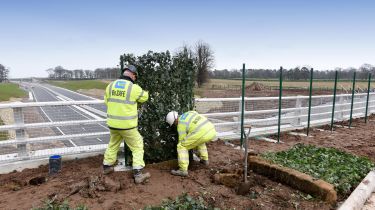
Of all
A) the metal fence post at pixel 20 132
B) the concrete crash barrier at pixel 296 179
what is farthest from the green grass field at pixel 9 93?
the concrete crash barrier at pixel 296 179

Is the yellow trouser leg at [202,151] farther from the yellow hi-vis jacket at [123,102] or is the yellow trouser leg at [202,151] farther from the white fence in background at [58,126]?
the white fence in background at [58,126]

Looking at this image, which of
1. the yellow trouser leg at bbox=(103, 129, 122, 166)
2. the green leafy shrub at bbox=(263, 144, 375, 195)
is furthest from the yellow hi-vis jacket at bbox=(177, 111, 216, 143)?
the green leafy shrub at bbox=(263, 144, 375, 195)

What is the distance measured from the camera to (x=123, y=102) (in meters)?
4.22

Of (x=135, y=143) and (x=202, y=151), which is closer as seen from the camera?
(x=135, y=143)

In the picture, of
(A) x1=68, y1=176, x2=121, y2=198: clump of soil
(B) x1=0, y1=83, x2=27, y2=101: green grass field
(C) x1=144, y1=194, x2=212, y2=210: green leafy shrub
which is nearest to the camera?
(C) x1=144, y1=194, x2=212, y2=210: green leafy shrub

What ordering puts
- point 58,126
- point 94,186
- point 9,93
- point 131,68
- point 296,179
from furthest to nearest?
point 9,93 < point 58,126 < point 131,68 < point 296,179 < point 94,186

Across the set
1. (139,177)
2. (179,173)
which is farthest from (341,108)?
(139,177)

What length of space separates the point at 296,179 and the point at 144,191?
7.51 feet

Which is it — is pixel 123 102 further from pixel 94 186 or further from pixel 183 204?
pixel 183 204

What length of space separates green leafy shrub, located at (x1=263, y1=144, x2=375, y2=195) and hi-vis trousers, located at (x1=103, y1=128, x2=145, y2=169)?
2.47 metres

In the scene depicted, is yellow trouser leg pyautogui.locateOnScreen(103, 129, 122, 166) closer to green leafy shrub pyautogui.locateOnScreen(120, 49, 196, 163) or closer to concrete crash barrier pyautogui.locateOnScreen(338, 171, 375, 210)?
green leafy shrub pyautogui.locateOnScreen(120, 49, 196, 163)

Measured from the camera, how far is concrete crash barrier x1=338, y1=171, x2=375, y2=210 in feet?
12.3

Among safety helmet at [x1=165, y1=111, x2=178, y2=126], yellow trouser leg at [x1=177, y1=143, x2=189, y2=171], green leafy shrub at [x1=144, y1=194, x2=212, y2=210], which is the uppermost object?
safety helmet at [x1=165, y1=111, x2=178, y2=126]

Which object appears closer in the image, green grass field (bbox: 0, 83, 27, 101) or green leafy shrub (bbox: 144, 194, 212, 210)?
green leafy shrub (bbox: 144, 194, 212, 210)
